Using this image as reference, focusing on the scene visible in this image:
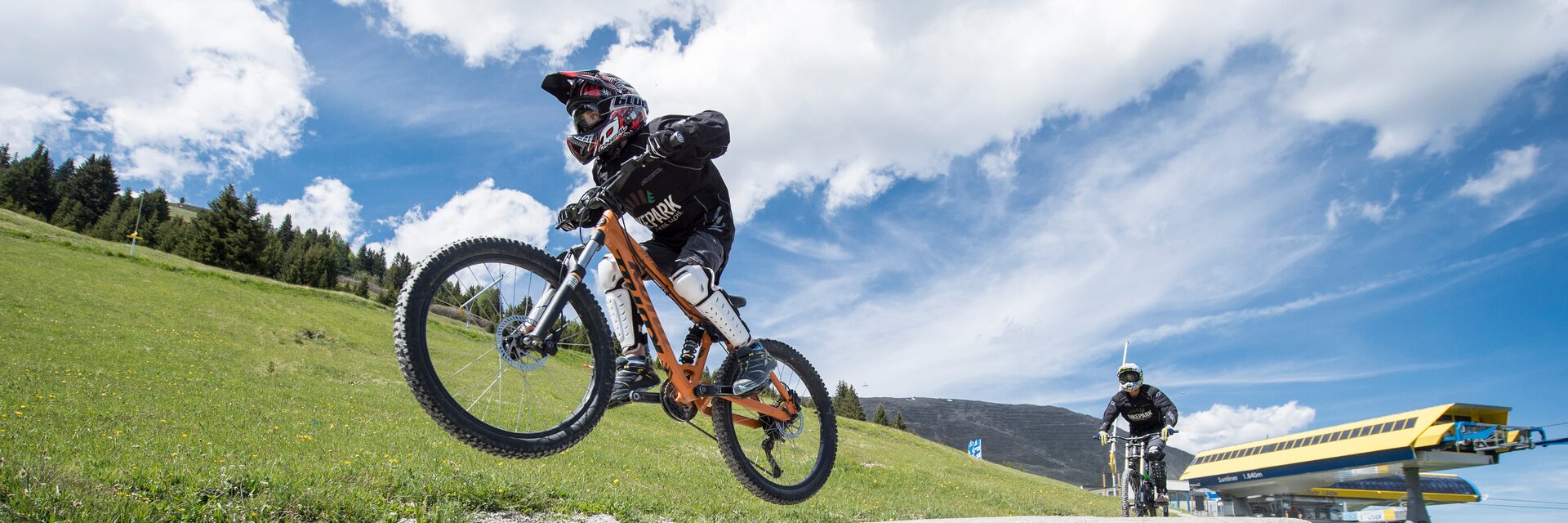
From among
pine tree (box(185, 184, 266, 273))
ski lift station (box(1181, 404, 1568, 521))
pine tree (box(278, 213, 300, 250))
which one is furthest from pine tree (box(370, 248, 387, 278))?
ski lift station (box(1181, 404, 1568, 521))

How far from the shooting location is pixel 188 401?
60.3 feet

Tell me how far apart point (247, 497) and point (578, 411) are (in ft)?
15.8

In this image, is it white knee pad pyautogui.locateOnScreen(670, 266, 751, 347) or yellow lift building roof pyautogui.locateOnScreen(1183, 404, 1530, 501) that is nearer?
white knee pad pyautogui.locateOnScreen(670, 266, 751, 347)

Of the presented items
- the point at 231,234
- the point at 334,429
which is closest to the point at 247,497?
the point at 334,429

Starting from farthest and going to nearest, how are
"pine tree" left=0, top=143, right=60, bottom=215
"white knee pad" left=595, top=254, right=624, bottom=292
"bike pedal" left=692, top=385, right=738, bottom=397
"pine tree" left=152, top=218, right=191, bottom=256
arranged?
"pine tree" left=0, top=143, right=60, bottom=215
"pine tree" left=152, top=218, right=191, bottom=256
"bike pedal" left=692, top=385, right=738, bottom=397
"white knee pad" left=595, top=254, right=624, bottom=292

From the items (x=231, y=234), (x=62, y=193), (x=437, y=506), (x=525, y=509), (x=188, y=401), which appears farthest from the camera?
(x=62, y=193)

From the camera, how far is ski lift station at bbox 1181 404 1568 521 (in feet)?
116

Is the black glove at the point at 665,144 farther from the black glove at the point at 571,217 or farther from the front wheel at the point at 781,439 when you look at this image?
the front wheel at the point at 781,439

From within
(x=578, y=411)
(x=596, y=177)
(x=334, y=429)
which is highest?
(x=596, y=177)

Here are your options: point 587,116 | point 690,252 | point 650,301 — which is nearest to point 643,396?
point 650,301

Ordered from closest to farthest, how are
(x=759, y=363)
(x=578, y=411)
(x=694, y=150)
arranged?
(x=578, y=411), (x=694, y=150), (x=759, y=363)

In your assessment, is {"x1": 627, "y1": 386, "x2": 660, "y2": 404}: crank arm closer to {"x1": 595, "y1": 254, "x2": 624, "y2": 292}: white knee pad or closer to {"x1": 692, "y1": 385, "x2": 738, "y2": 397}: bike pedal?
{"x1": 692, "y1": 385, "x2": 738, "y2": 397}: bike pedal

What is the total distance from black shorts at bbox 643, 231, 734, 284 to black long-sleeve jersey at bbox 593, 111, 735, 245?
45 millimetres

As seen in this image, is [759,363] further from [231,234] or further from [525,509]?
[231,234]
